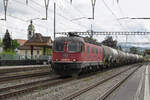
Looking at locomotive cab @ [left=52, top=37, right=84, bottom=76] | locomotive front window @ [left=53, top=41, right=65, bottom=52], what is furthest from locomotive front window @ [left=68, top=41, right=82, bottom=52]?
locomotive front window @ [left=53, top=41, right=65, bottom=52]

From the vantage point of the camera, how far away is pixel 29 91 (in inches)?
489

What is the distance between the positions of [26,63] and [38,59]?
3.91 m

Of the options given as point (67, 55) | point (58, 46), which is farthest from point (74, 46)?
point (58, 46)

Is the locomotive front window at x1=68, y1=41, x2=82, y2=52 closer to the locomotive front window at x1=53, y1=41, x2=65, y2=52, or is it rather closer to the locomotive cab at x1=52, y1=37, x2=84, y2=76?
the locomotive cab at x1=52, y1=37, x2=84, y2=76

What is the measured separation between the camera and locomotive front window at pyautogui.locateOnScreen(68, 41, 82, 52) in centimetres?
1931

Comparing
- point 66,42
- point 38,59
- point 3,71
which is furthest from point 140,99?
point 38,59

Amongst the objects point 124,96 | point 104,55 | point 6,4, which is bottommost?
point 124,96

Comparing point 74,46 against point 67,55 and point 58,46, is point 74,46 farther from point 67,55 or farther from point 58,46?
point 58,46

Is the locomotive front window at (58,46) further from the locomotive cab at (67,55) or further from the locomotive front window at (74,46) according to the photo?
the locomotive front window at (74,46)

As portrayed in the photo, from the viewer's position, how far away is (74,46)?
63.8 ft

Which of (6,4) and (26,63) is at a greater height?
(6,4)

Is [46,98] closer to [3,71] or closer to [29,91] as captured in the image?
[29,91]

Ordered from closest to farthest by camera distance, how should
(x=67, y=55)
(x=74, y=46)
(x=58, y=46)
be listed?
1. (x=67, y=55)
2. (x=74, y=46)
3. (x=58, y=46)

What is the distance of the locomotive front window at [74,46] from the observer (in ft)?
63.4
